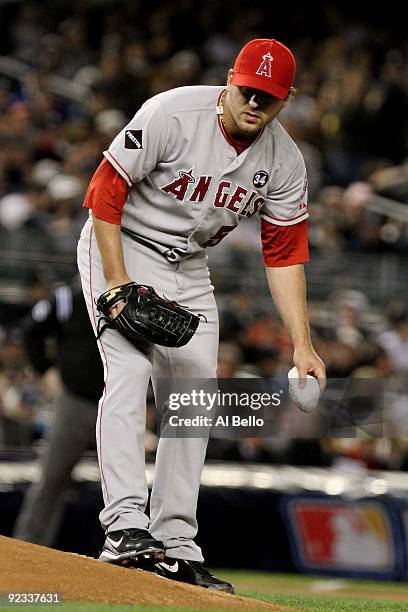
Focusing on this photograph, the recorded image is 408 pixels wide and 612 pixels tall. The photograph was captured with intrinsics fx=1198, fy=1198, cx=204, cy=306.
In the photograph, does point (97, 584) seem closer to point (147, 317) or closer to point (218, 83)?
point (147, 317)

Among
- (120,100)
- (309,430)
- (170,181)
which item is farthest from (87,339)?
(120,100)

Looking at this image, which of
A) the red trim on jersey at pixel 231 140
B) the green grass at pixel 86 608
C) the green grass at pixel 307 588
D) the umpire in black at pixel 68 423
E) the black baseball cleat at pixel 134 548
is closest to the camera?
the green grass at pixel 86 608

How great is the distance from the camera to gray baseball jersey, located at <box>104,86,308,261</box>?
4.16 metres

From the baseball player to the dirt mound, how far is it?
0.15 m

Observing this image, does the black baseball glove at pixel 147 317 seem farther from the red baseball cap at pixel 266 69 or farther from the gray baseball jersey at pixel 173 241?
the red baseball cap at pixel 266 69

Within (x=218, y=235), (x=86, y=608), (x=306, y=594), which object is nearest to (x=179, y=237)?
(x=218, y=235)

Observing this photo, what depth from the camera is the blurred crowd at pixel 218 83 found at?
9.27m

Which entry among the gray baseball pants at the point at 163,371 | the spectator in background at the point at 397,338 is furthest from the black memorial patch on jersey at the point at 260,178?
the spectator in background at the point at 397,338

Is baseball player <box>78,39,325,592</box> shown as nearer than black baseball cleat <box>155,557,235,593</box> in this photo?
Yes

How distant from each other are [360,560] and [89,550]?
1.83 meters

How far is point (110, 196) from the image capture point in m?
4.15

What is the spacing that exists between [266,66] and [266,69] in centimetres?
1

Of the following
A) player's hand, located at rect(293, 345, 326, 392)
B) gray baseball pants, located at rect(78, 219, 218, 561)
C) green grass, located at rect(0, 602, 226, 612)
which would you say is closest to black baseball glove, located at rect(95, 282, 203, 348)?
gray baseball pants, located at rect(78, 219, 218, 561)

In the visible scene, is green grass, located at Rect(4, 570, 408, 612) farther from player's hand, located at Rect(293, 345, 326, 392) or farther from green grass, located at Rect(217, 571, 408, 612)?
player's hand, located at Rect(293, 345, 326, 392)
